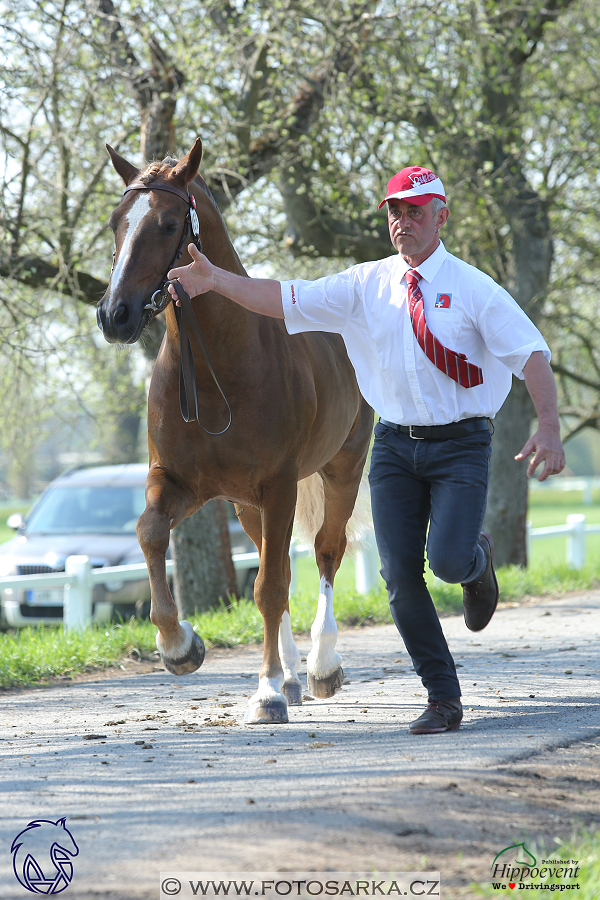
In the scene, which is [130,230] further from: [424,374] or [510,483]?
[510,483]

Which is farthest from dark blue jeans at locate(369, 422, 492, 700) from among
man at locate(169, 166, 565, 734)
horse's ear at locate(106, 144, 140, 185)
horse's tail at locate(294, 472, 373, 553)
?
horse's tail at locate(294, 472, 373, 553)

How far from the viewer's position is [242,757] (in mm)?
3699

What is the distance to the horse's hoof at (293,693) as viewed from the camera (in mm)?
5102

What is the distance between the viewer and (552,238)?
10.7 m

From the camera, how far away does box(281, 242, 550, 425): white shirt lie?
3.91 metres

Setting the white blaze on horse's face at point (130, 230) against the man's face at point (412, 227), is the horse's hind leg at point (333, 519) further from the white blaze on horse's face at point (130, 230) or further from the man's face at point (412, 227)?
the white blaze on horse's face at point (130, 230)

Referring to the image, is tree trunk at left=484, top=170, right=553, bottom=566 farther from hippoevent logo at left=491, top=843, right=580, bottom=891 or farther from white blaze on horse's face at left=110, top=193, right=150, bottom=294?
hippoevent logo at left=491, top=843, right=580, bottom=891

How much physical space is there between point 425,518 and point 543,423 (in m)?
0.83

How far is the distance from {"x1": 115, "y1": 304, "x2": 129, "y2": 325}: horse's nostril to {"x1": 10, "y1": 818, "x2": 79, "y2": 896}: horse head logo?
193 centimetres

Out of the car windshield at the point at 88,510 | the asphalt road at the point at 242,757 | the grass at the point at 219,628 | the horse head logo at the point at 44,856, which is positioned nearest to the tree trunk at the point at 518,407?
the grass at the point at 219,628

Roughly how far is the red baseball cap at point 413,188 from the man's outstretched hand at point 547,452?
3.77ft

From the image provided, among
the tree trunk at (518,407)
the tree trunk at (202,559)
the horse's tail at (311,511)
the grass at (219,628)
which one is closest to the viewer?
the grass at (219,628)

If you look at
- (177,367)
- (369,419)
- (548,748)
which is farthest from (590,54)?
(548,748)

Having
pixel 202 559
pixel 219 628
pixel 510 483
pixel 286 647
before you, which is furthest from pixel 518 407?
pixel 286 647
